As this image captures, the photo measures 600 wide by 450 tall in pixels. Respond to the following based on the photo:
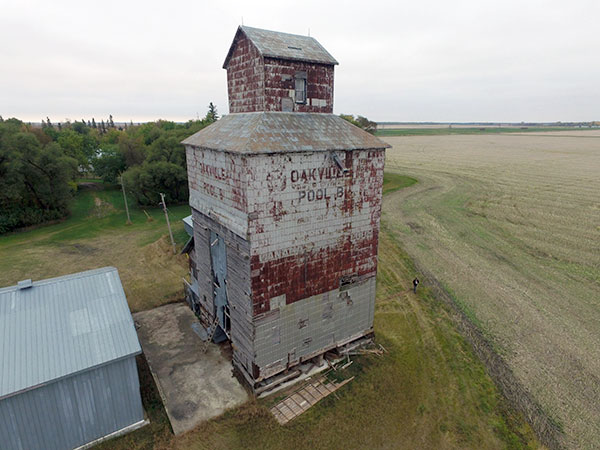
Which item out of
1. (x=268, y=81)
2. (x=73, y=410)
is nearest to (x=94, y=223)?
(x=73, y=410)

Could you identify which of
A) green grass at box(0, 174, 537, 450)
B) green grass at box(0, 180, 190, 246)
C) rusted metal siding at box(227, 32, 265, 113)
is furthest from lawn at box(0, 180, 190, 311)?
rusted metal siding at box(227, 32, 265, 113)

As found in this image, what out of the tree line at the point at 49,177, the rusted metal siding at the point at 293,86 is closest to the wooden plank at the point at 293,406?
the rusted metal siding at the point at 293,86

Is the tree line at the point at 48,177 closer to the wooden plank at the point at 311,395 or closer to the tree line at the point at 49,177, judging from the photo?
the tree line at the point at 49,177

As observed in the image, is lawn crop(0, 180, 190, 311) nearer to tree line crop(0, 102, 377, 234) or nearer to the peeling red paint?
tree line crop(0, 102, 377, 234)

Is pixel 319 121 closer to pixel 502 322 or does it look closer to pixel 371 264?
pixel 371 264

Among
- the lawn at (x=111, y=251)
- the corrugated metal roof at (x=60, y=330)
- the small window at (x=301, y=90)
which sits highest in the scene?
the small window at (x=301, y=90)

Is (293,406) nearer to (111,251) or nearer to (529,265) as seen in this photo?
(529,265)

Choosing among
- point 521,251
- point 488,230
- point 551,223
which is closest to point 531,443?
point 521,251
